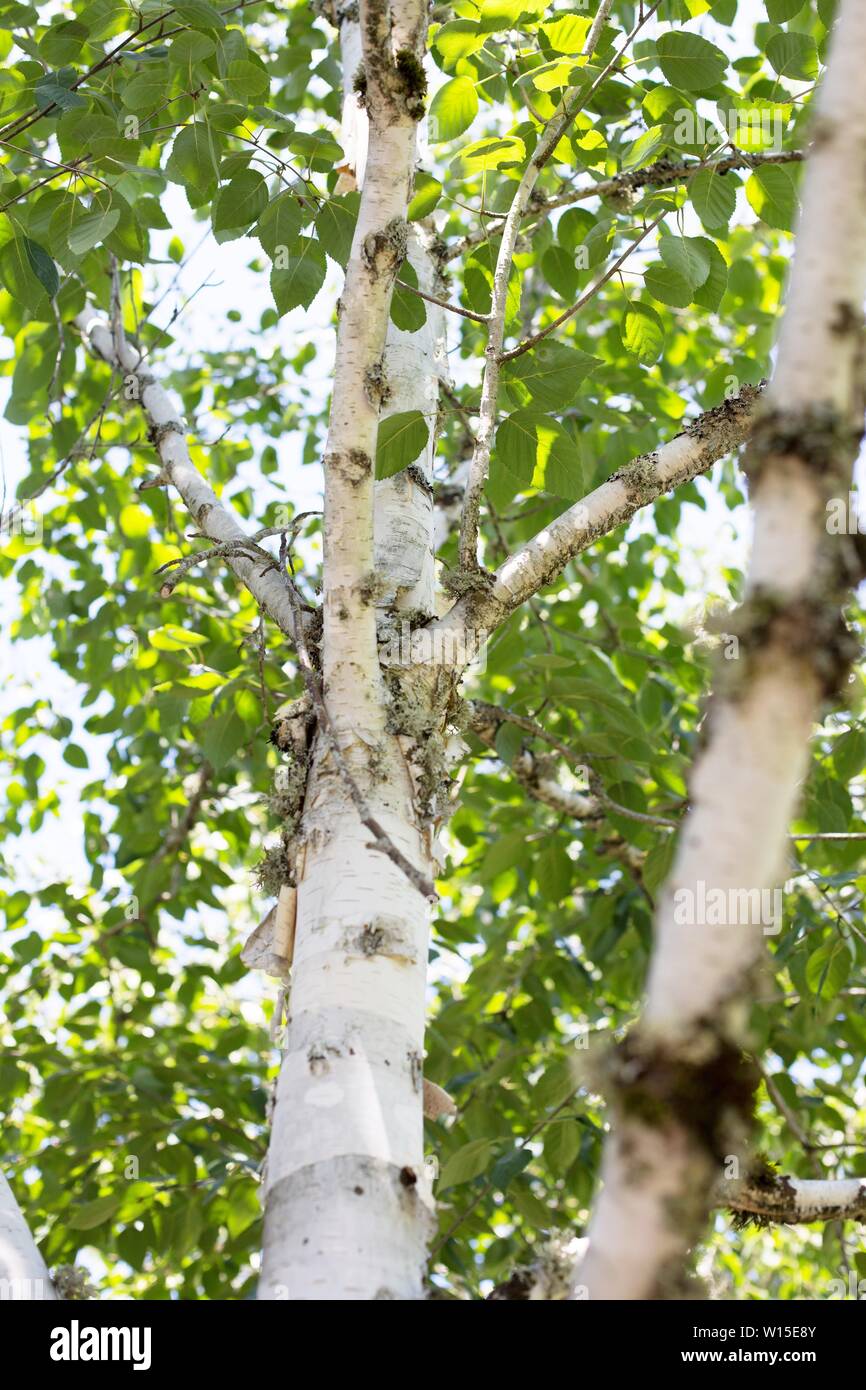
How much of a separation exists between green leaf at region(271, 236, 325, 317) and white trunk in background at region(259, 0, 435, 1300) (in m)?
0.64

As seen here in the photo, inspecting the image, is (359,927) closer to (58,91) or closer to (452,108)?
(452,108)

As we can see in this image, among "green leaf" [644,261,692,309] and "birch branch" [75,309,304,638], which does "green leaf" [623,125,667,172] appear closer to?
"green leaf" [644,261,692,309]

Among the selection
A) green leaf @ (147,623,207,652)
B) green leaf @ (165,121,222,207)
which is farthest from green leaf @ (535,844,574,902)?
green leaf @ (165,121,222,207)

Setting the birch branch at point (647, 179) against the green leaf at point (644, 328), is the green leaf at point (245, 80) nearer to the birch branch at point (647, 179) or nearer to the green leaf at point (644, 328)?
the birch branch at point (647, 179)

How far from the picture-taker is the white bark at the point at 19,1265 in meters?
1.74

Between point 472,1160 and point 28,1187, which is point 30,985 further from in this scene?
point 472,1160

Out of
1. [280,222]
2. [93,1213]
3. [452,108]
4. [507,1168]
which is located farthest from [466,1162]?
[452,108]

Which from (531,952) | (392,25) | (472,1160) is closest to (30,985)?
(531,952)

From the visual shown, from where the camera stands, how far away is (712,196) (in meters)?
2.74

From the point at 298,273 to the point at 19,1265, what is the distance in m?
2.01

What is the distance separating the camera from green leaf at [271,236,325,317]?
2.71 meters

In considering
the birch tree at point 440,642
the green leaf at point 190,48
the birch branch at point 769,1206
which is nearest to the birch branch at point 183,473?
the birch tree at point 440,642

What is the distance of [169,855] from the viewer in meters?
4.99

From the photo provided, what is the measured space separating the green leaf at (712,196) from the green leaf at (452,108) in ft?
1.71
